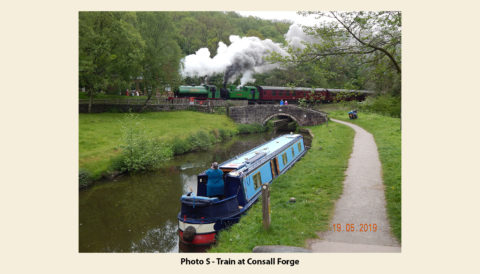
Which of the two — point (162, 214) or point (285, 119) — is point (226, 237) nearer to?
point (162, 214)

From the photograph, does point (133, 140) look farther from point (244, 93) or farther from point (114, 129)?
point (244, 93)

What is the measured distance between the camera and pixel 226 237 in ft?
25.8

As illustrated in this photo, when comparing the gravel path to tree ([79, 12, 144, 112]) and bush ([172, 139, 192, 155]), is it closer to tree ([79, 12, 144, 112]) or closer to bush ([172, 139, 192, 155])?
tree ([79, 12, 144, 112])

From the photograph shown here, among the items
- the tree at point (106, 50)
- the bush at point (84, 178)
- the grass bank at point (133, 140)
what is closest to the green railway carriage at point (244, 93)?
the grass bank at point (133, 140)

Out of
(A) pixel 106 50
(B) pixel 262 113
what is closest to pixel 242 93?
(B) pixel 262 113

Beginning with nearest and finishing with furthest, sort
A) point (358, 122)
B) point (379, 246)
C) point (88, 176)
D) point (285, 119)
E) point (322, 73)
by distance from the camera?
point (379, 246) < point (322, 73) < point (88, 176) < point (358, 122) < point (285, 119)

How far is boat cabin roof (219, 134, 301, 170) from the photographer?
34.1ft

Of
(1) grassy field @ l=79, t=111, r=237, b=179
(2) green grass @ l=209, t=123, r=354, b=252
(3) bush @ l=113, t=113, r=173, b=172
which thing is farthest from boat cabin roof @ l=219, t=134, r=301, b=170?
(1) grassy field @ l=79, t=111, r=237, b=179

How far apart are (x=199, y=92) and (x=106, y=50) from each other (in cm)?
1965

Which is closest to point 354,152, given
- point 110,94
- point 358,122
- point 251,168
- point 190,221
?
point 251,168

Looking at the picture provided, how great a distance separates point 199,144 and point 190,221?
1323 cm

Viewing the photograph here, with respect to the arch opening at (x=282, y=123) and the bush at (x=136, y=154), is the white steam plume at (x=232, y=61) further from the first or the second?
the bush at (x=136, y=154)
